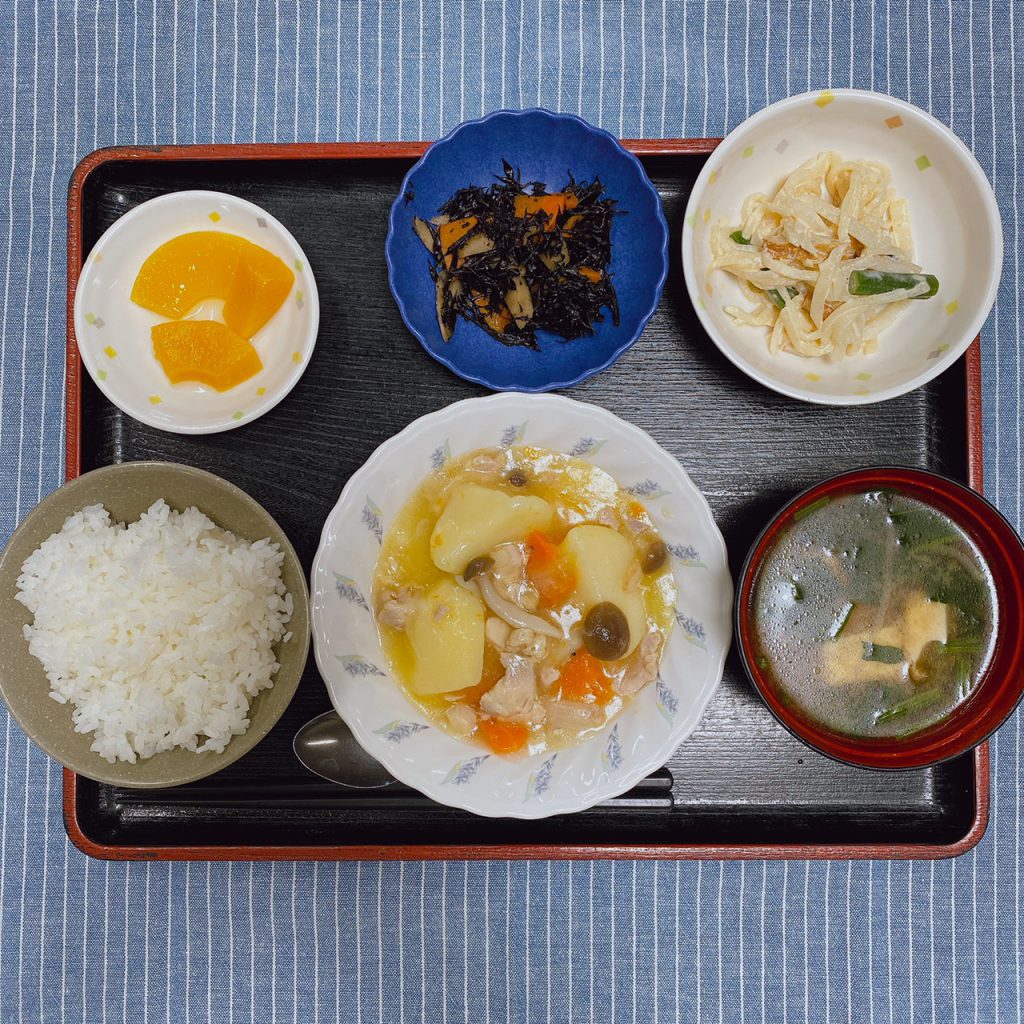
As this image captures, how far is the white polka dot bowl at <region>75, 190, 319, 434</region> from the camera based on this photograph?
7.11 ft

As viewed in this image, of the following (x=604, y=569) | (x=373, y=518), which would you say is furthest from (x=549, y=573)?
(x=373, y=518)

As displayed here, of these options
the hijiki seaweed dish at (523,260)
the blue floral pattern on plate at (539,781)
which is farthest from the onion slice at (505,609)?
the hijiki seaweed dish at (523,260)

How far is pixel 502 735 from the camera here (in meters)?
2.17

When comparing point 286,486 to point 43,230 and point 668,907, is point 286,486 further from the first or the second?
point 668,907

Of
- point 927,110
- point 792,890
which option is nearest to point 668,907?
point 792,890

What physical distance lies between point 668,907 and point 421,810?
85 cm

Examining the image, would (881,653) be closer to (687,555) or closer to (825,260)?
(687,555)

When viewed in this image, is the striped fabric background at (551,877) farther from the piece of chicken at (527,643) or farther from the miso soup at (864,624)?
the piece of chicken at (527,643)

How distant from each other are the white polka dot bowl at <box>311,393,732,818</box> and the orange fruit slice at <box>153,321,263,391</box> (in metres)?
0.49

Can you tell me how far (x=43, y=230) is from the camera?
2.52 metres

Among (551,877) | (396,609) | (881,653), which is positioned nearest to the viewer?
(881,653)

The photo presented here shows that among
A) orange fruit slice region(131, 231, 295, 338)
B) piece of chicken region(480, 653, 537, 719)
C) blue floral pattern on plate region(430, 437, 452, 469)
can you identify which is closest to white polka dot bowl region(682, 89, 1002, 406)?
blue floral pattern on plate region(430, 437, 452, 469)

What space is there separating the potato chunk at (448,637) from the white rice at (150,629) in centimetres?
34

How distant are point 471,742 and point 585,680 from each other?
0.35 meters
